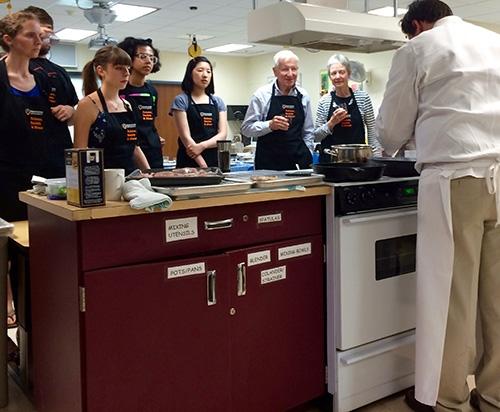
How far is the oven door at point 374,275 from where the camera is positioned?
2041 mm

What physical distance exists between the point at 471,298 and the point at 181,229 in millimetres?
1039

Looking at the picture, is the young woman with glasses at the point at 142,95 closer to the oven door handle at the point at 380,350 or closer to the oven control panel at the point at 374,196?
the oven control panel at the point at 374,196

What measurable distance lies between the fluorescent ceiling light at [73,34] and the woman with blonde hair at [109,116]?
6.31m

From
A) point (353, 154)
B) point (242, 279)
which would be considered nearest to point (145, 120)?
point (353, 154)

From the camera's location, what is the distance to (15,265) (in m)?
2.31

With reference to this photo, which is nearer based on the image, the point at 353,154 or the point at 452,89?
the point at 452,89

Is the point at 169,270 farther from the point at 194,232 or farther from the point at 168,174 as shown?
the point at 168,174

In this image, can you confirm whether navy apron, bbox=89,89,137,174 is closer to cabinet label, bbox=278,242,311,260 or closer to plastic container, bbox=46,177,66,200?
plastic container, bbox=46,177,66,200

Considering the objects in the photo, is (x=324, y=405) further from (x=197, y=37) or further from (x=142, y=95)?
(x=197, y=37)

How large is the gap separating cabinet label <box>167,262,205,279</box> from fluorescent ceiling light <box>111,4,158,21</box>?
5778 mm

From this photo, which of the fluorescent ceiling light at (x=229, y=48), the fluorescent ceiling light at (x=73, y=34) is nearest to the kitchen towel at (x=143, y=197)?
the fluorescent ceiling light at (x=73, y=34)

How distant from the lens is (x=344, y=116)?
3.68 meters

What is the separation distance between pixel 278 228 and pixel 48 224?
766 mm

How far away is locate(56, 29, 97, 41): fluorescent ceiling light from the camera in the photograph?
8.48 meters
